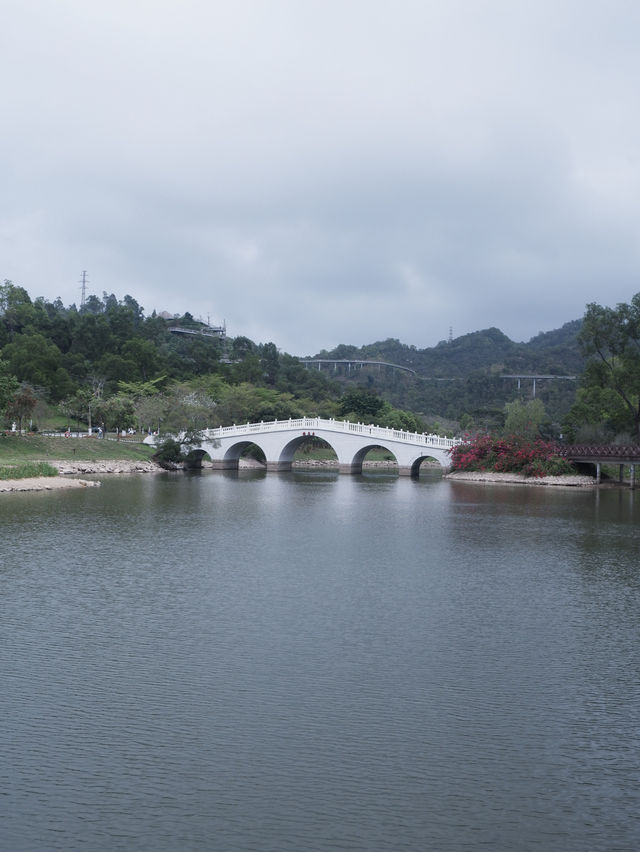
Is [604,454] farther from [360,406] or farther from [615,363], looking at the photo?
[360,406]

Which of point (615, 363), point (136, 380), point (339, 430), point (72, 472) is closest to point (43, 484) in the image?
point (72, 472)

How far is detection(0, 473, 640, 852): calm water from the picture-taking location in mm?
6199

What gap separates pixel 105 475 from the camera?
1594 inches

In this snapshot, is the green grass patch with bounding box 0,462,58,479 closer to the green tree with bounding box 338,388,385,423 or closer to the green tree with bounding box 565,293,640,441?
the green tree with bounding box 565,293,640,441

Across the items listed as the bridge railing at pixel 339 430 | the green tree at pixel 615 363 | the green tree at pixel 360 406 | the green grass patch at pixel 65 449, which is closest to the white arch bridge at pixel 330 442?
the bridge railing at pixel 339 430

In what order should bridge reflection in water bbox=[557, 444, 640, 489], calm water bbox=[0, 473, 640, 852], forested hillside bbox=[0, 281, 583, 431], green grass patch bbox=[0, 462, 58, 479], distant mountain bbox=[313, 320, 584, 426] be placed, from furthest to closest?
1. distant mountain bbox=[313, 320, 584, 426]
2. forested hillside bbox=[0, 281, 583, 431]
3. bridge reflection in water bbox=[557, 444, 640, 489]
4. green grass patch bbox=[0, 462, 58, 479]
5. calm water bbox=[0, 473, 640, 852]

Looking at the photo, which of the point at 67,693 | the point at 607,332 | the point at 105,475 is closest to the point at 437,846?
the point at 67,693

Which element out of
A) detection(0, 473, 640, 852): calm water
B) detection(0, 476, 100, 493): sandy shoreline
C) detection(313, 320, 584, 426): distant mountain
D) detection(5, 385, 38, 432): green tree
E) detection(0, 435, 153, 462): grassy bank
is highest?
detection(313, 320, 584, 426): distant mountain

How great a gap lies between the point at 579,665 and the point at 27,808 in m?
6.38

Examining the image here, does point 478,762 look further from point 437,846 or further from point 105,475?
point 105,475

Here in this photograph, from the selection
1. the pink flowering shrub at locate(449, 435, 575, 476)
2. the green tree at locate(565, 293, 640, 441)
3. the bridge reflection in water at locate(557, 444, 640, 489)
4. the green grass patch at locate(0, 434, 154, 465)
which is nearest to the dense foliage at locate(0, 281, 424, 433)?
the green grass patch at locate(0, 434, 154, 465)

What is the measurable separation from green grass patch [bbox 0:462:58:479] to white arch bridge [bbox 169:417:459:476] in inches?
575

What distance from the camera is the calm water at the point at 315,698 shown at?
6199 millimetres

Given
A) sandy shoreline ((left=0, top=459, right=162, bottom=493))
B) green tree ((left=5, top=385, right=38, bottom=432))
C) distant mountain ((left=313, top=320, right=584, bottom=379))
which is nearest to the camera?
sandy shoreline ((left=0, top=459, right=162, bottom=493))
